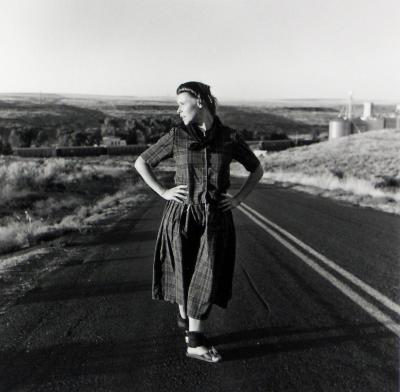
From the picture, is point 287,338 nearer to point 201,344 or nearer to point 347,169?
point 201,344

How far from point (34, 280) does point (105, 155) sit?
5559cm

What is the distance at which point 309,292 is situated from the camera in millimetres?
5102

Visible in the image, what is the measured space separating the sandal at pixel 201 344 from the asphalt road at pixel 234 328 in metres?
0.05

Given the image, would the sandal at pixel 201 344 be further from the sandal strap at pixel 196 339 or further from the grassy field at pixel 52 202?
the grassy field at pixel 52 202

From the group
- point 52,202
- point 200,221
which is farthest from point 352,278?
point 52,202

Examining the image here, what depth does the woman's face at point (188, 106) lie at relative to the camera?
3471mm

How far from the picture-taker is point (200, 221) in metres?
3.58

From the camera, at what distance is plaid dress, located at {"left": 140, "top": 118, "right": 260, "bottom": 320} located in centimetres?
353

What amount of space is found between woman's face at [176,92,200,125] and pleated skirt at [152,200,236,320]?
26.8 inches

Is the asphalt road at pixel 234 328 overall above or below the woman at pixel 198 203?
below

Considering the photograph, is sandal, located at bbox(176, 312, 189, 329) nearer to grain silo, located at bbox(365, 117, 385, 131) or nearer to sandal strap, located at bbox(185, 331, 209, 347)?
sandal strap, located at bbox(185, 331, 209, 347)

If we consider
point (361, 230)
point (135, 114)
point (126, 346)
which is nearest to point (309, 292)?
point (126, 346)

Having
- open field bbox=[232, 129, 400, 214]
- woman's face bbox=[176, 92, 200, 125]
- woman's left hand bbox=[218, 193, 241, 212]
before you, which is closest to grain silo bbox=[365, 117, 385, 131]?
open field bbox=[232, 129, 400, 214]

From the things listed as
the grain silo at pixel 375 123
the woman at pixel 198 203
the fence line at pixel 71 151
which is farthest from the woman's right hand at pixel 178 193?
the grain silo at pixel 375 123
